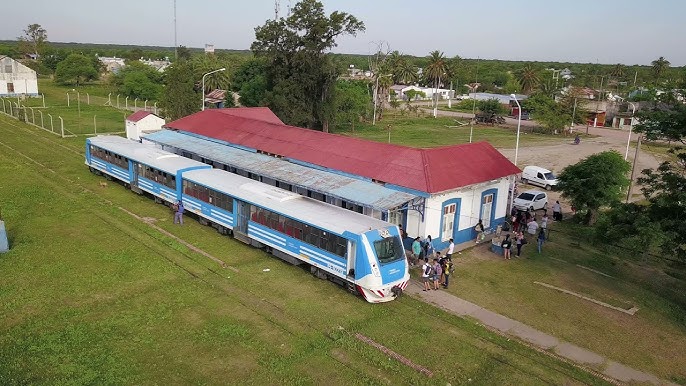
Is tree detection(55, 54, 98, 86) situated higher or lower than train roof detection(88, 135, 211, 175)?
higher

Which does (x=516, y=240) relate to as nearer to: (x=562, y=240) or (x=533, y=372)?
(x=562, y=240)

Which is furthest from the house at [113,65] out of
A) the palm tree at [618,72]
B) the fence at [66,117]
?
the palm tree at [618,72]

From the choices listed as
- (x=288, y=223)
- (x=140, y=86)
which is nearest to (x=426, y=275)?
(x=288, y=223)

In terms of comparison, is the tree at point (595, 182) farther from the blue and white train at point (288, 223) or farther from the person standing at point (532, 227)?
the blue and white train at point (288, 223)

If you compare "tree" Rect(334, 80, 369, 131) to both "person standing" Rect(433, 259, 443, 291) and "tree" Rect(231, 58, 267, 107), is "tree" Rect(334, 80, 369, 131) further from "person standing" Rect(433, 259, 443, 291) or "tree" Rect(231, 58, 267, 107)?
"person standing" Rect(433, 259, 443, 291)

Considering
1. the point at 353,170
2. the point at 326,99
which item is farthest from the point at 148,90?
the point at 353,170

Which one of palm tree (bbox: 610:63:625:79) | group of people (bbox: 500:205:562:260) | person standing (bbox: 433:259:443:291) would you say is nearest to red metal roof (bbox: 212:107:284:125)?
group of people (bbox: 500:205:562:260)
